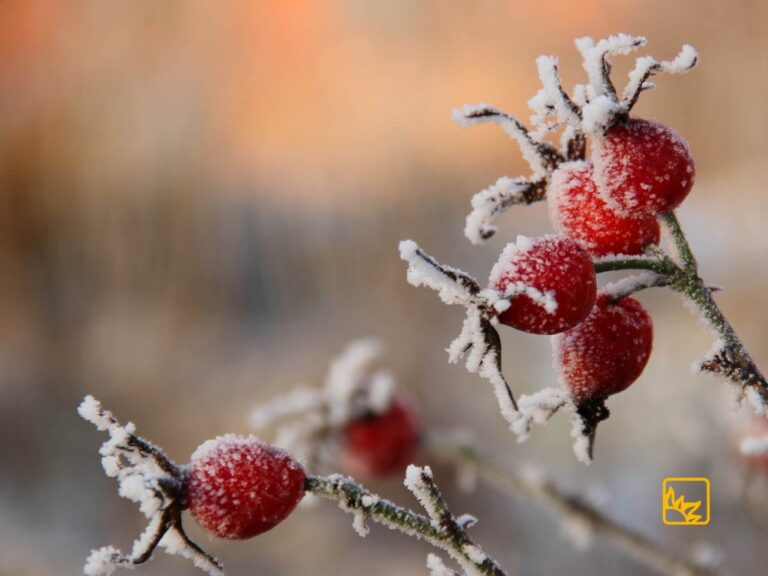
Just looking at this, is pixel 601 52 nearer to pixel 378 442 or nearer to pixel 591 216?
pixel 591 216

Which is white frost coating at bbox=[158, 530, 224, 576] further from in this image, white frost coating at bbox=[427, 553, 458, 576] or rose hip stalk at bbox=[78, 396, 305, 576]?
white frost coating at bbox=[427, 553, 458, 576]

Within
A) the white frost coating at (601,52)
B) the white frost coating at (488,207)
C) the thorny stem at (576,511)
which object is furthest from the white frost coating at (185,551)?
the thorny stem at (576,511)

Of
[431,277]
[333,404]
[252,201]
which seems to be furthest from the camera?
[252,201]

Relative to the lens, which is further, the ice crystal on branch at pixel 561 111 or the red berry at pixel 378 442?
the red berry at pixel 378 442

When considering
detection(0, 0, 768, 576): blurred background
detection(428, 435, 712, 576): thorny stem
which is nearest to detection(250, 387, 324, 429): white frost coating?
detection(428, 435, 712, 576): thorny stem

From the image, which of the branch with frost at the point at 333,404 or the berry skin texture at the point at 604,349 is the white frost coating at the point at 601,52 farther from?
the branch with frost at the point at 333,404

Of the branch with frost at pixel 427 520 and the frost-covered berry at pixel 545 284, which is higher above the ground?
the frost-covered berry at pixel 545 284

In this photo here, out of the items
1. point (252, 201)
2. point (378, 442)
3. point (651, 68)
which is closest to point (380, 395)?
point (378, 442)
